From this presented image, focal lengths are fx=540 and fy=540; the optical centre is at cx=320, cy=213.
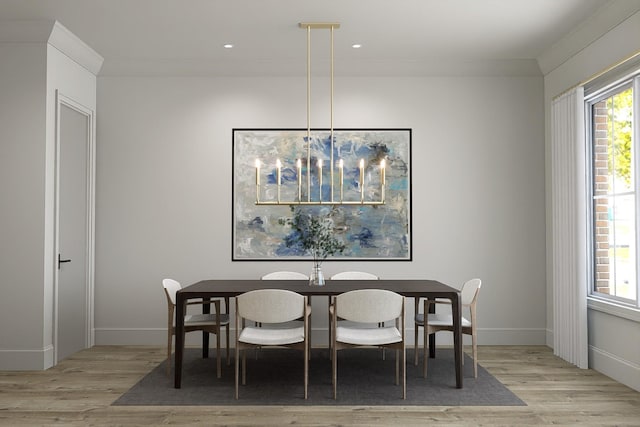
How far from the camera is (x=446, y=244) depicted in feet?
19.7

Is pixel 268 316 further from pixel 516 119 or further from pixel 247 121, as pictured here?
pixel 516 119

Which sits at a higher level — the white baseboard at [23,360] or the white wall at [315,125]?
the white wall at [315,125]

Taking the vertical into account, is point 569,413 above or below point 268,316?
below

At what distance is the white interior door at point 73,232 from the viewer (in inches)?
206

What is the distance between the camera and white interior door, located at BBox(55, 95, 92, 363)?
523 centimetres

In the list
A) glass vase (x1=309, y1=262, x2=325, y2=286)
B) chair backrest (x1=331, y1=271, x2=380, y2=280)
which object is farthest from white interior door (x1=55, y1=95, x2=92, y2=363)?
chair backrest (x1=331, y1=271, x2=380, y2=280)

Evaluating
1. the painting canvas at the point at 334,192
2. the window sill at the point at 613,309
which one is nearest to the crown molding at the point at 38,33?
the painting canvas at the point at 334,192

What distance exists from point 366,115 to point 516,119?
1673mm

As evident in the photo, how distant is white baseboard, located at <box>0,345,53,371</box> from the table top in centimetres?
153

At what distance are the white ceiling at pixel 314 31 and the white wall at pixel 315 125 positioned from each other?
21 centimetres

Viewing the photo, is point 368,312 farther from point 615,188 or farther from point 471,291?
point 615,188

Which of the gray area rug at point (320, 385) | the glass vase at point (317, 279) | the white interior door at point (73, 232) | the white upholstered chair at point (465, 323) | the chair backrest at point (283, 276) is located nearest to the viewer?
the gray area rug at point (320, 385)

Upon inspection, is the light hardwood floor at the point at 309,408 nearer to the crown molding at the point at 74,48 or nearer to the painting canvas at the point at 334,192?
the painting canvas at the point at 334,192

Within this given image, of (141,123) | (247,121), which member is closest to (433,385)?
(247,121)
